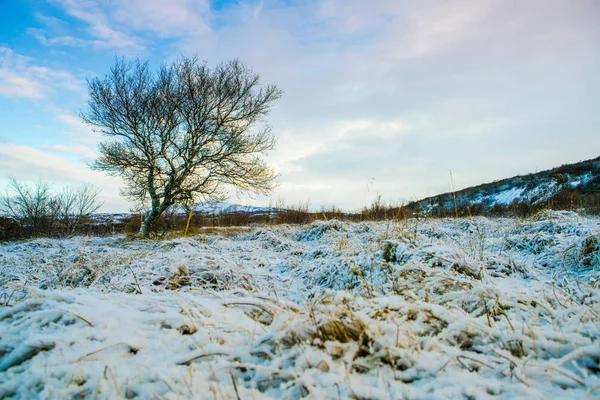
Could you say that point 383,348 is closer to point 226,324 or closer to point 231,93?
point 226,324

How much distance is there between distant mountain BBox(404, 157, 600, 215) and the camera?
16781mm

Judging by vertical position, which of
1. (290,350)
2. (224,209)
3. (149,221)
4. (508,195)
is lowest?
(290,350)

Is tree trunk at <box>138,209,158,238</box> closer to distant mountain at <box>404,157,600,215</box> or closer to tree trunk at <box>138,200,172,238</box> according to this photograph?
tree trunk at <box>138,200,172,238</box>

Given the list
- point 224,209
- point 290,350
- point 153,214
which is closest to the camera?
point 290,350

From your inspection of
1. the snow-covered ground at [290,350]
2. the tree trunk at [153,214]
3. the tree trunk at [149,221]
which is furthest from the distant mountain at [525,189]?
the snow-covered ground at [290,350]

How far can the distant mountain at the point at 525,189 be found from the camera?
661 inches

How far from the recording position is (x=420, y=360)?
99cm

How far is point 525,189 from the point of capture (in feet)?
70.0

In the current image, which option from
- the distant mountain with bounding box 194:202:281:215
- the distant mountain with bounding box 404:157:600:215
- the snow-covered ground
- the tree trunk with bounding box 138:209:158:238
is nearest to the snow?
the distant mountain with bounding box 404:157:600:215

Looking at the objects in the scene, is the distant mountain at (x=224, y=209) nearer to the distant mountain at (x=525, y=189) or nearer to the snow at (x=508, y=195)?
the distant mountain at (x=525, y=189)

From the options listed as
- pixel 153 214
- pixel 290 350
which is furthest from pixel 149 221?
pixel 290 350

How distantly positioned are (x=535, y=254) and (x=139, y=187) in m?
13.2

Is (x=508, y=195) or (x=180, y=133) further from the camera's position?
(x=508, y=195)

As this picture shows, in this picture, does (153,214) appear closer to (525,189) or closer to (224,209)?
(224,209)
